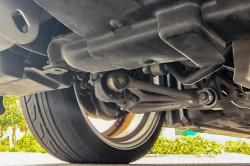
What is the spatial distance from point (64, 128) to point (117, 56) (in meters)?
0.76

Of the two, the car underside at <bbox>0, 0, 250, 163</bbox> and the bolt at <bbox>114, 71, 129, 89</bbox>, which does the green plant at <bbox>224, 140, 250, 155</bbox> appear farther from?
the bolt at <bbox>114, 71, 129, 89</bbox>

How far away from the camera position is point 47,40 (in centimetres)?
85

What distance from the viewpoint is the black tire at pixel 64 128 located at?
127cm

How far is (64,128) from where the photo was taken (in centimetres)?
129

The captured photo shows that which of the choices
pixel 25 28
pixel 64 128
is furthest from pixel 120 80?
pixel 25 28

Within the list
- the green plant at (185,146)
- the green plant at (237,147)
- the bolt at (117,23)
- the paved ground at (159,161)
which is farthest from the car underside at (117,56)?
the green plant at (237,147)

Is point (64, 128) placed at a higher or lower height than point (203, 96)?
lower

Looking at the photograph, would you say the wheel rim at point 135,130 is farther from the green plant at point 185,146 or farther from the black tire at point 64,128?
the green plant at point 185,146

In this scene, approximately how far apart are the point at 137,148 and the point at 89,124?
48 cm

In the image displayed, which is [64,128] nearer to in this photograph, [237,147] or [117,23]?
[117,23]

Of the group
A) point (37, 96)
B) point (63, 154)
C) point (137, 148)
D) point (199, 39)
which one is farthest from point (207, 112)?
point (199, 39)

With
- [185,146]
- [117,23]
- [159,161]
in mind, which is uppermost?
[117,23]

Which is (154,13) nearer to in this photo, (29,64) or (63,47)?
→ (63,47)

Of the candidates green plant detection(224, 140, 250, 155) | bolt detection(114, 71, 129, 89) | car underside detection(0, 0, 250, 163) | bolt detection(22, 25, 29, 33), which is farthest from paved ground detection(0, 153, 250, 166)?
green plant detection(224, 140, 250, 155)
